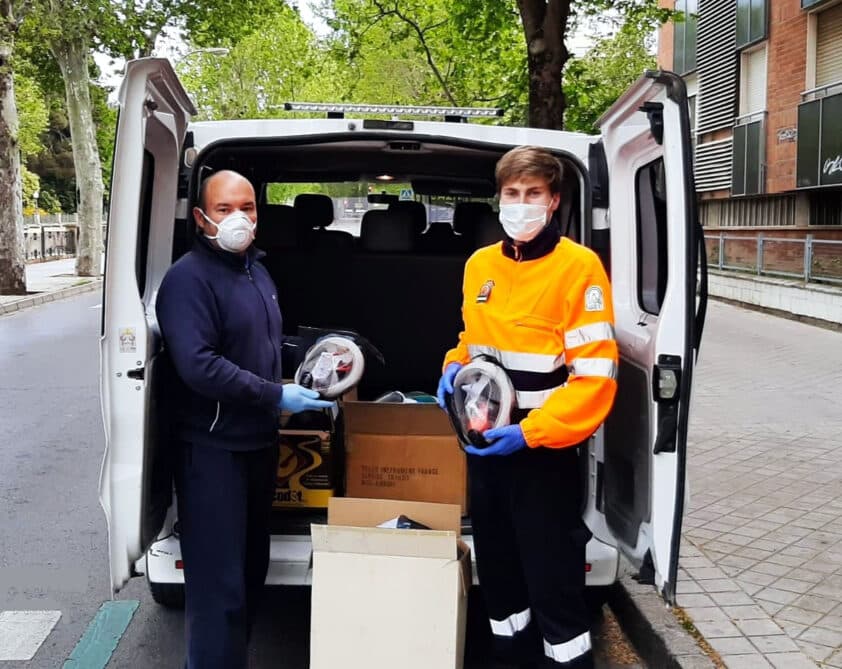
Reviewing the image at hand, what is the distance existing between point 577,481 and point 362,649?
895 millimetres

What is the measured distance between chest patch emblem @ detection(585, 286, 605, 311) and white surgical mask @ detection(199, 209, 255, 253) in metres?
1.11

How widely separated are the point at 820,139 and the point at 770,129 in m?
3.30

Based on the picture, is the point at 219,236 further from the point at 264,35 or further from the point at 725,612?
→ the point at 264,35

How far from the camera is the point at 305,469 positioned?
4.12 metres

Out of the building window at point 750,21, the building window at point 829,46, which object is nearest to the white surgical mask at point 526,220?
the building window at point 829,46

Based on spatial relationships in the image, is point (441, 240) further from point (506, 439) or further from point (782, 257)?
point (782, 257)

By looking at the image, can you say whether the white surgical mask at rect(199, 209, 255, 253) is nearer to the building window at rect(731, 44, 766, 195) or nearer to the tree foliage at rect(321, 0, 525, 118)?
the tree foliage at rect(321, 0, 525, 118)

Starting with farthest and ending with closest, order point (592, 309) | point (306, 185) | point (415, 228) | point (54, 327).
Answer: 1. point (54, 327)
2. point (306, 185)
3. point (415, 228)
4. point (592, 309)

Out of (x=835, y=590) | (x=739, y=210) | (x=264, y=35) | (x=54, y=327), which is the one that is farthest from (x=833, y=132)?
(x=264, y=35)

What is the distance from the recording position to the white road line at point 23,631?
4.07 meters

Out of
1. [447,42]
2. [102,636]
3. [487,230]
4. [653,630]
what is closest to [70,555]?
[102,636]

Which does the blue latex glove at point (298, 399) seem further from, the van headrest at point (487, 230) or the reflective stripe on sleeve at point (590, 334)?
the van headrest at point (487, 230)

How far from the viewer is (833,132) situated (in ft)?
58.1

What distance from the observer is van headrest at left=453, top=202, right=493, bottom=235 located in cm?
570
